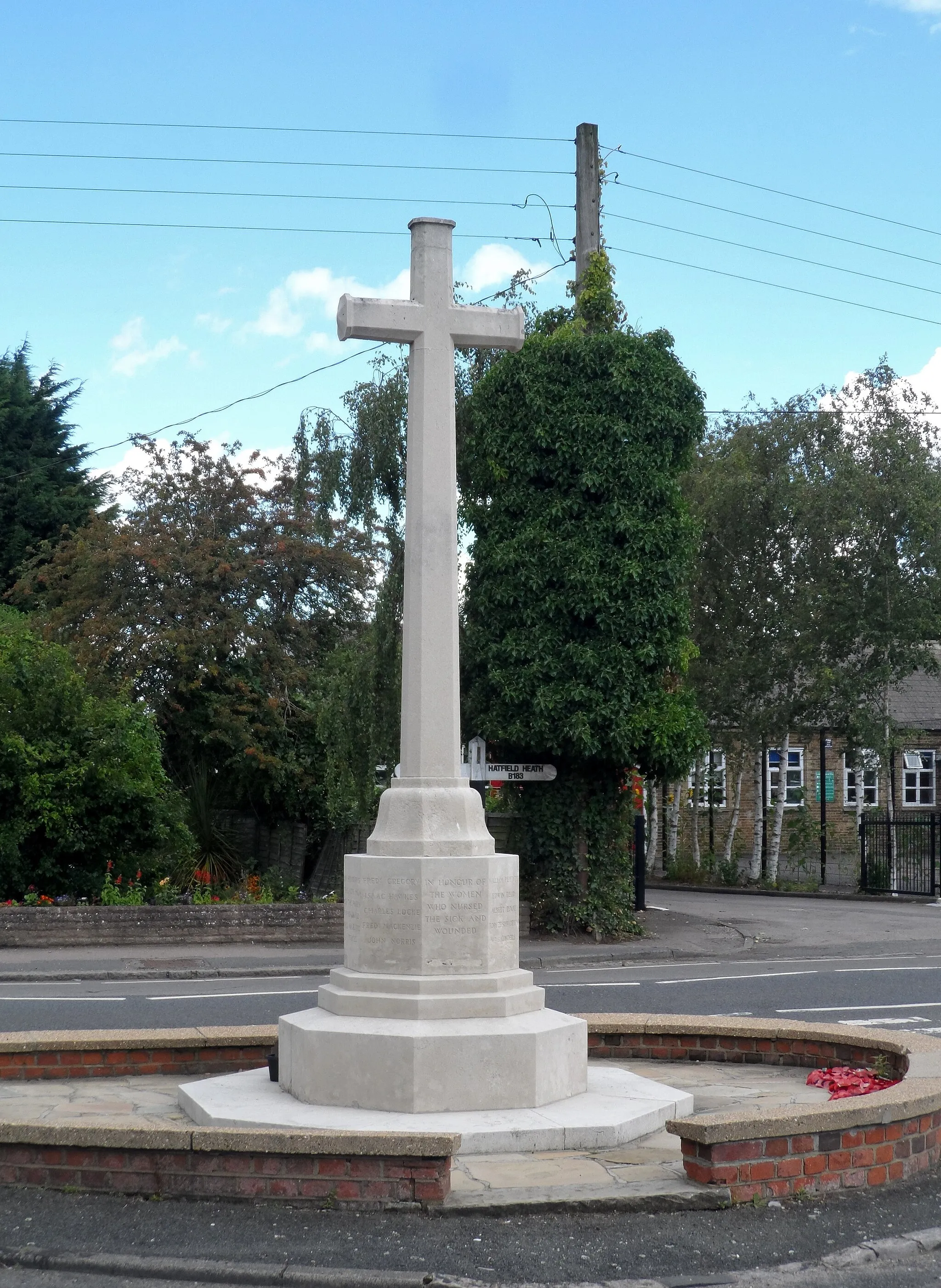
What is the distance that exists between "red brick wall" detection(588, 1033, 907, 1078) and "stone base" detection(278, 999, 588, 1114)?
5.14 feet

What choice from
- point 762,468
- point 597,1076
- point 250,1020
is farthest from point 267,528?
point 597,1076

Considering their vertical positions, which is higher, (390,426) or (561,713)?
(390,426)

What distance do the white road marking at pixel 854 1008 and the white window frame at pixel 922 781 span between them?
109 feet

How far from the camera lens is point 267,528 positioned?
26.0m

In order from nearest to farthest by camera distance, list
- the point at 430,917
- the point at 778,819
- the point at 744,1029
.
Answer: the point at 430,917 → the point at 744,1029 → the point at 778,819

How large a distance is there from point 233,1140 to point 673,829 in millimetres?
30500

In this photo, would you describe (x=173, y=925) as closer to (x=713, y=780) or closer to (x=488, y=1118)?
(x=488, y=1118)

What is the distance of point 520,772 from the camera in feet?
64.6

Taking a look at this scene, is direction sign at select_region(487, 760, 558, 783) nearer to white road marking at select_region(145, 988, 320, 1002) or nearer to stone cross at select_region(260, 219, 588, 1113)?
white road marking at select_region(145, 988, 320, 1002)

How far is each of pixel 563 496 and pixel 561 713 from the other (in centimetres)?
307

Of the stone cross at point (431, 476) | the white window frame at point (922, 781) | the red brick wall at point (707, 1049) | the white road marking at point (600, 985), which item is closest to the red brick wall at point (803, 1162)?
the red brick wall at point (707, 1049)

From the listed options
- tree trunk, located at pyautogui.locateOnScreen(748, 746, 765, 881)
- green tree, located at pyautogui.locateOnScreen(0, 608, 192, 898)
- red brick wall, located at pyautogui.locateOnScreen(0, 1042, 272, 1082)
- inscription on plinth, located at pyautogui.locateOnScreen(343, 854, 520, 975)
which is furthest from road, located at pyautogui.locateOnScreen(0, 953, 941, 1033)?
tree trunk, located at pyautogui.locateOnScreen(748, 746, 765, 881)

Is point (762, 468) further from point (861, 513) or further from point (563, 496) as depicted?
point (563, 496)

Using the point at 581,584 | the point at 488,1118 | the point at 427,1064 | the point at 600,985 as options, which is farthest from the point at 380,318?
the point at 581,584
